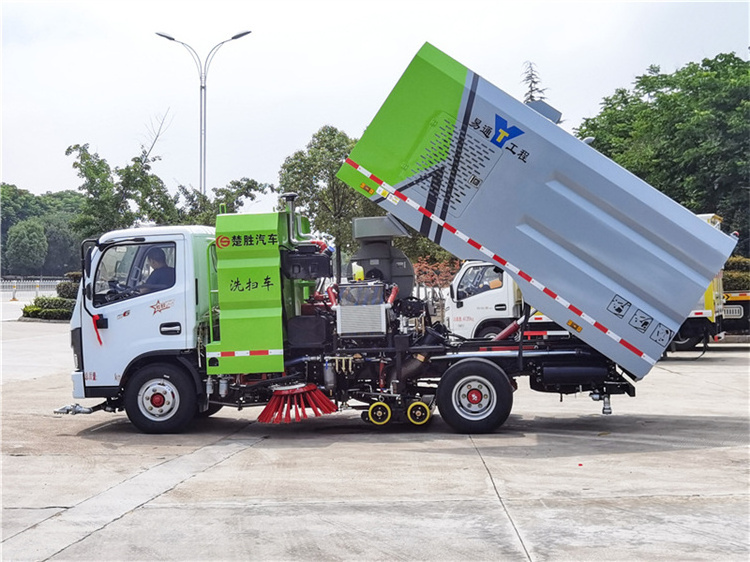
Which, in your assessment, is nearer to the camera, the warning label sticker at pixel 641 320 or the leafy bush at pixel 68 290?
the warning label sticker at pixel 641 320

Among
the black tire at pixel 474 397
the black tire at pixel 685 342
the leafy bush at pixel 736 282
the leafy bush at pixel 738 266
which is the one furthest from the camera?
the leafy bush at pixel 738 266

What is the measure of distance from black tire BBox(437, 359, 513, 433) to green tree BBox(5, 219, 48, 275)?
3161 inches

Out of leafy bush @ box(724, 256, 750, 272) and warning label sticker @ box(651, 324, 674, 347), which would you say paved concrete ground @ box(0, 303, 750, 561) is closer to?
warning label sticker @ box(651, 324, 674, 347)

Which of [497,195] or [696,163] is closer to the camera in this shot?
[497,195]

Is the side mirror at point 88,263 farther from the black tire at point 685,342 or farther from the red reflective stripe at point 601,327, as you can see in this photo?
the black tire at point 685,342

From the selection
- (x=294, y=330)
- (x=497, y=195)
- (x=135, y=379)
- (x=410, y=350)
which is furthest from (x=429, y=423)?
(x=135, y=379)

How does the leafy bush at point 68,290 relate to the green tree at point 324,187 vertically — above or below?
below

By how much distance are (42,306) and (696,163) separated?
24136 millimetres

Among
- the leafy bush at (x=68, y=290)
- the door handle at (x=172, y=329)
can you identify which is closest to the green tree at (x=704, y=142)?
the leafy bush at (x=68, y=290)

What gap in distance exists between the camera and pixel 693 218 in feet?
29.2

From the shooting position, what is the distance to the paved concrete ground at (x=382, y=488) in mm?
5551

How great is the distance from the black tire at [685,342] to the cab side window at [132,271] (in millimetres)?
12640

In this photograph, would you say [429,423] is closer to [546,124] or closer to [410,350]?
[410,350]

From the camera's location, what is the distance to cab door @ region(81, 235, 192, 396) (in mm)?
9773
